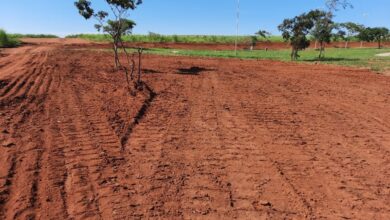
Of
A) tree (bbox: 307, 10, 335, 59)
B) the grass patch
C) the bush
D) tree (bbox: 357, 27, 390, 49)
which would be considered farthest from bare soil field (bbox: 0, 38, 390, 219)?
tree (bbox: 357, 27, 390, 49)

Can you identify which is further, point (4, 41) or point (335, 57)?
point (4, 41)

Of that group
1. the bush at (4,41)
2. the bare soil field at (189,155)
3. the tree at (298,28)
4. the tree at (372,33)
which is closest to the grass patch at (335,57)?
the tree at (298,28)

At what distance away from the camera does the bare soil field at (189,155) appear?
4.70m

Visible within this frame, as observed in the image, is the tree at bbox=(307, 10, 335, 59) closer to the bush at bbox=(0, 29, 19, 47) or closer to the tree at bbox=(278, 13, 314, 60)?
the tree at bbox=(278, 13, 314, 60)

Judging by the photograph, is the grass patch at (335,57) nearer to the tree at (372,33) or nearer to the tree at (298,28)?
the tree at (298,28)

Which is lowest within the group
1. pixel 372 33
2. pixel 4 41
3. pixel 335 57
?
pixel 335 57

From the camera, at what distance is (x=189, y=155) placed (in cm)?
640

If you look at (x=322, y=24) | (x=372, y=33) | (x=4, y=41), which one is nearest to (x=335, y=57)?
(x=322, y=24)

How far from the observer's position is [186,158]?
6.25m

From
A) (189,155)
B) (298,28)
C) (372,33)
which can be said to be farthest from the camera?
(372,33)

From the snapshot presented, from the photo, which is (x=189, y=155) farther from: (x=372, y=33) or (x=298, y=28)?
(x=372, y=33)

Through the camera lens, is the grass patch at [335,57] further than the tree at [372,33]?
No

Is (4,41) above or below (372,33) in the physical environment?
A: below

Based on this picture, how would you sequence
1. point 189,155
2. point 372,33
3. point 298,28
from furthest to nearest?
1. point 372,33
2. point 298,28
3. point 189,155
